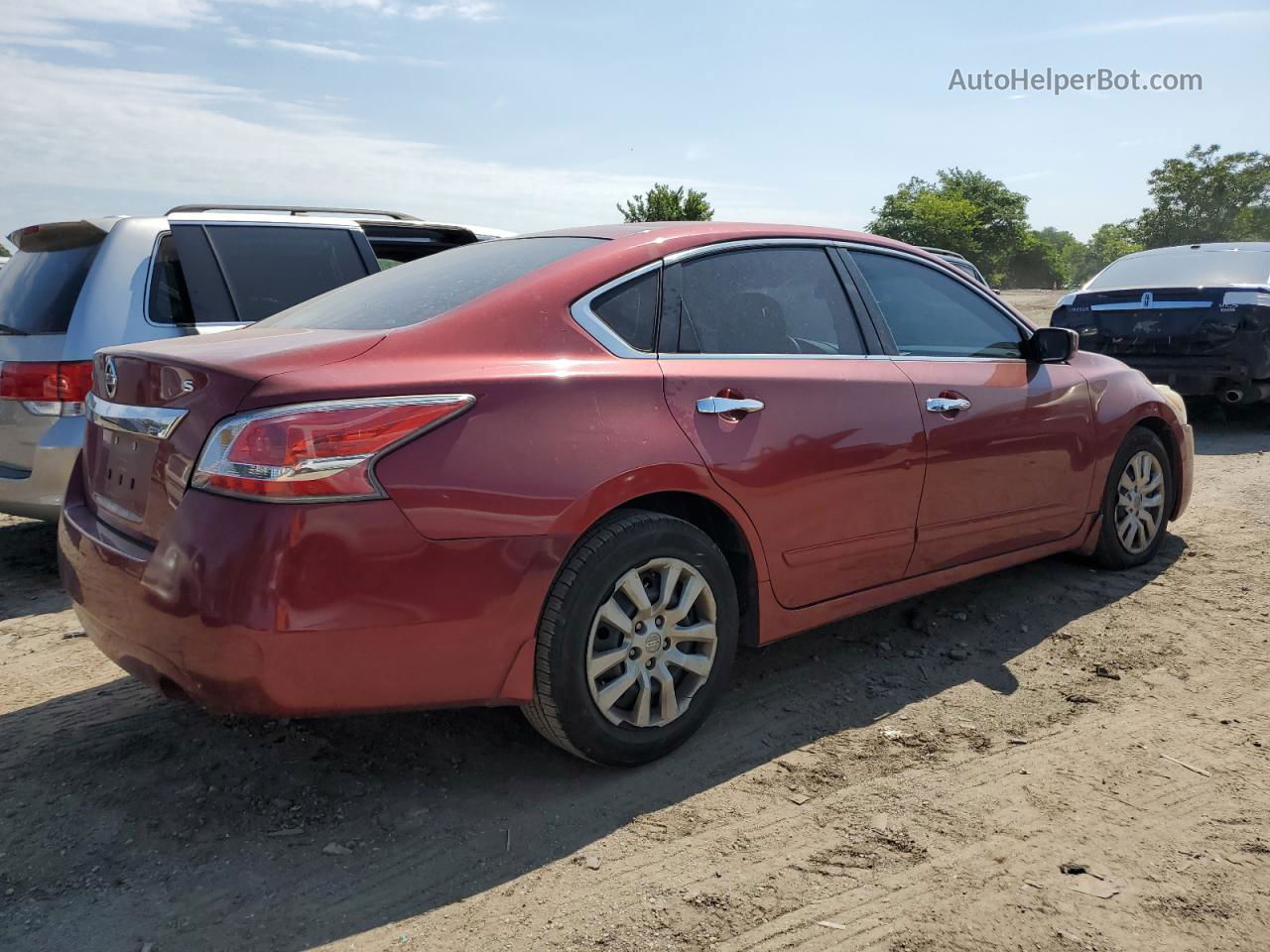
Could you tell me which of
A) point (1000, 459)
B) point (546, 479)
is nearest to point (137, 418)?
point (546, 479)

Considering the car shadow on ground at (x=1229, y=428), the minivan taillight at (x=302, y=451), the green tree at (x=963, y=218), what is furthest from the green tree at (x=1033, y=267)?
the minivan taillight at (x=302, y=451)

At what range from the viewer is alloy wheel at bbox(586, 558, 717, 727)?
2953 mm

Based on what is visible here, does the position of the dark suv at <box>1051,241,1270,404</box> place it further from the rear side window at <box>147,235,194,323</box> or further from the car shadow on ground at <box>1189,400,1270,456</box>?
the rear side window at <box>147,235,194,323</box>

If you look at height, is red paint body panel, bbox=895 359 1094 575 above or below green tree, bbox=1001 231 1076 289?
below

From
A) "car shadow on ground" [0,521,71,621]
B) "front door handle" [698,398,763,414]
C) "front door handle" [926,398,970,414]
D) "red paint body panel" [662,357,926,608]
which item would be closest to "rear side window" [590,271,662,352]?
"red paint body panel" [662,357,926,608]

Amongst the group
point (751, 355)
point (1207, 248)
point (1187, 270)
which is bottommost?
point (751, 355)

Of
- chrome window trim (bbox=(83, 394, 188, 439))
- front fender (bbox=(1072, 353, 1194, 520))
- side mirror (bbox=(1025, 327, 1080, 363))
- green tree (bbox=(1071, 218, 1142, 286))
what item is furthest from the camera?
green tree (bbox=(1071, 218, 1142, 286))

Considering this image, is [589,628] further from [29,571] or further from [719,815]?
[29,571]

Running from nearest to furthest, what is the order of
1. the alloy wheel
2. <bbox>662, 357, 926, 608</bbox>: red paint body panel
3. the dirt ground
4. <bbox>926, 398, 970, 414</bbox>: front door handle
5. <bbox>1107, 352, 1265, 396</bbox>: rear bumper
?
the dirt ground < the alloy wheel < <bbox>662, 357, 926, 608</bbox>: red paint body panel < <bbox>926, 398, 970, 414</bbox>: front door handle < <bbox>1107, 352, 1265, 396</bbox>: rear bumper

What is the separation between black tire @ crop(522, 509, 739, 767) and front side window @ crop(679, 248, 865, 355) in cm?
63

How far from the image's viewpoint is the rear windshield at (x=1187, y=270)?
349 inches

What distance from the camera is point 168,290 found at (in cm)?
527

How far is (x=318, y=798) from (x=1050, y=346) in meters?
3.38

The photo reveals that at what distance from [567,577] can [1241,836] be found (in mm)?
1889
